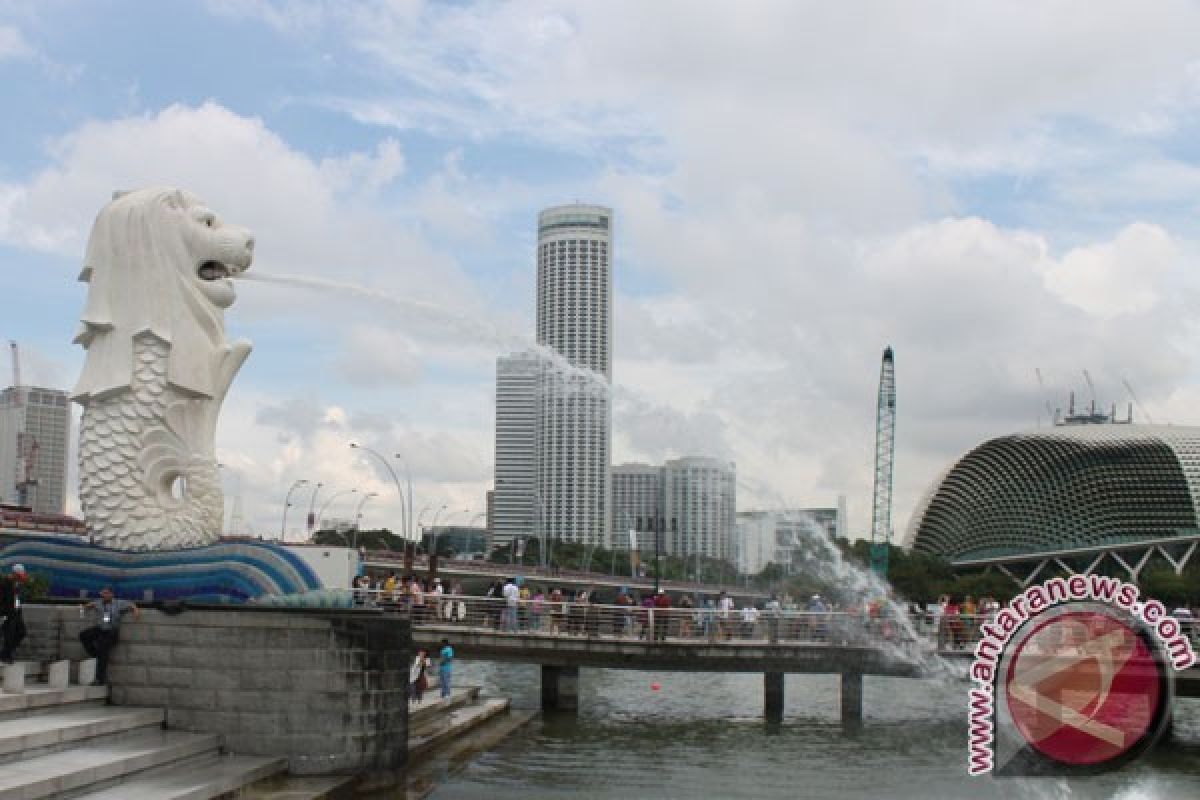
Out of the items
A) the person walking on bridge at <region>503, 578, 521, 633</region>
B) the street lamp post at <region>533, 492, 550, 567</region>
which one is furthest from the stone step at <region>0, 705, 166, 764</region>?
the street lamp post at <region>533, 492, 550, 567</region>

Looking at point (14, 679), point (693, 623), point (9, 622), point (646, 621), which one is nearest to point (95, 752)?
point (14, 679)

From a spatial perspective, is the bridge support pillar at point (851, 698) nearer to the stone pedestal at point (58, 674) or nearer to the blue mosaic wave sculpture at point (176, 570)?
the blue mosaic wave sculpture at point (176, 570)

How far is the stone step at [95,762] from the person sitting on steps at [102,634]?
55.2 inches

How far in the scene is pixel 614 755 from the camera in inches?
999

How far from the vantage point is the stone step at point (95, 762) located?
13.5 metres

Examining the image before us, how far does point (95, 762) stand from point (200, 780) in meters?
1.44

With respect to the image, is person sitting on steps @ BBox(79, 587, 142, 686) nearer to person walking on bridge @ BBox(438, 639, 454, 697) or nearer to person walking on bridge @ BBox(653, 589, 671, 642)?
person walking on bridge @ BBox(438, 639, 454, 697)

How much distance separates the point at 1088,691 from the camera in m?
11.3

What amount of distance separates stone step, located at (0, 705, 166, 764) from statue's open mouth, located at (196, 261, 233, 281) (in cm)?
794

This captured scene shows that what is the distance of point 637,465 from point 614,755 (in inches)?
2766

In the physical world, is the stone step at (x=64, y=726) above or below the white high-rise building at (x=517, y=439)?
below

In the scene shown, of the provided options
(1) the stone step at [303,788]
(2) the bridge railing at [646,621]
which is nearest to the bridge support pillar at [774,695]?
(2) the bridge railing at [646,621]

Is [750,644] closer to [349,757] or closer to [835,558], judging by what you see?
[835,558]

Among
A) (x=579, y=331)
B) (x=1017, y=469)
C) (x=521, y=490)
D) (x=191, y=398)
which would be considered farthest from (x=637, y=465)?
(x=191, y=398)
